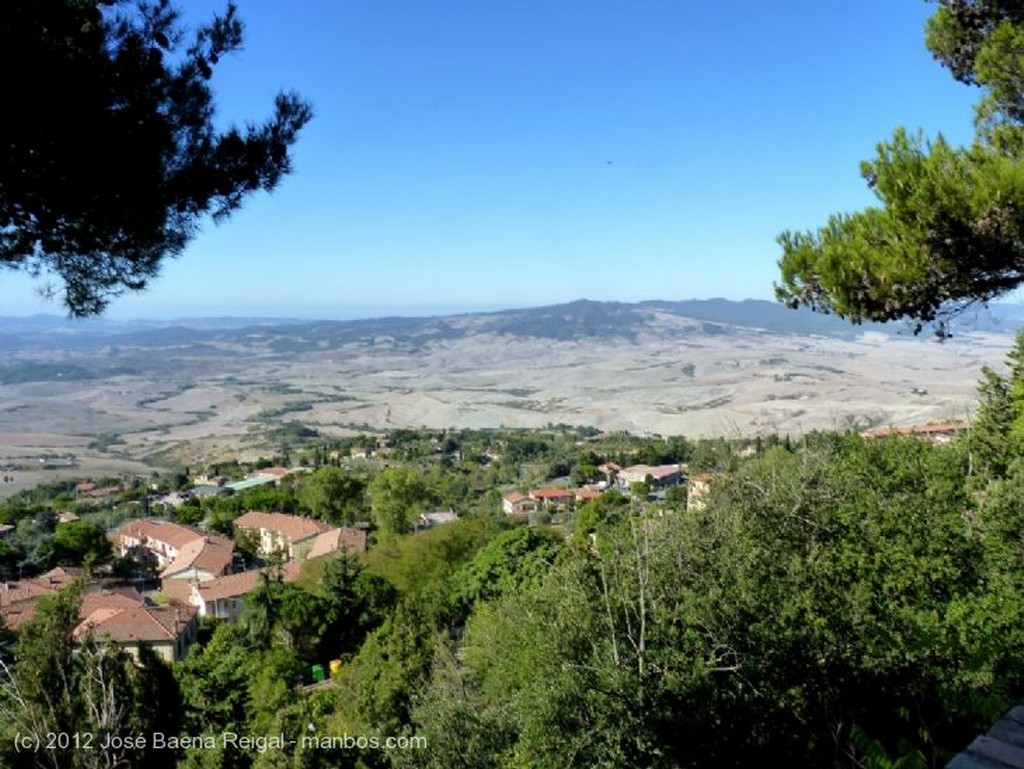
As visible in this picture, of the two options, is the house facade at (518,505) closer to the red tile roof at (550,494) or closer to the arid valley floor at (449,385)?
the red tile roof at (550,494)

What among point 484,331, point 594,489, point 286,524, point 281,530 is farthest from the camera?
point 484,331

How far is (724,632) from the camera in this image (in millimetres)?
6770

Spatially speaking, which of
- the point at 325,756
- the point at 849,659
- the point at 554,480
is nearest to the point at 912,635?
the point at 849,659

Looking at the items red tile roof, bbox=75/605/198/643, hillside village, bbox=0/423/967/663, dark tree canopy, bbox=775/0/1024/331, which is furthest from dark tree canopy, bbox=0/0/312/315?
red tile roof, bbox=75/605/198/643

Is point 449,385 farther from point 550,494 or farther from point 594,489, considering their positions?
point 550,494

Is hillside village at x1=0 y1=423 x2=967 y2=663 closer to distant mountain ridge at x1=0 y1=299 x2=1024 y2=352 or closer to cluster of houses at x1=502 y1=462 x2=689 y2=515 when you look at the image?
cluster of houses at x1=502 y1=462 x2=689 y2=515

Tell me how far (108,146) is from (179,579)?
25.0 m

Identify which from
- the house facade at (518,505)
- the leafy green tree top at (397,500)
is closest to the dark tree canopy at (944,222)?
the leafy green tree top at (397,500)

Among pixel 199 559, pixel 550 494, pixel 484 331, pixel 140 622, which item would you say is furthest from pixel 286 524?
pixel 484 331

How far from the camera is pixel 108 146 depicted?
373 centimetres

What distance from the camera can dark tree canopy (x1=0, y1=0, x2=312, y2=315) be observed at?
3.40 m

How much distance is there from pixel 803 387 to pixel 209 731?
259 ft

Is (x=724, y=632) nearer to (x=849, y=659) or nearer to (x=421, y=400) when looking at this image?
(x=849, y=659)

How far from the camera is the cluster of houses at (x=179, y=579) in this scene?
1717cm
